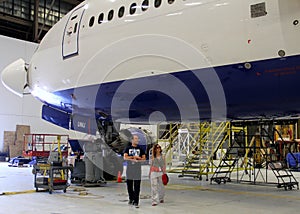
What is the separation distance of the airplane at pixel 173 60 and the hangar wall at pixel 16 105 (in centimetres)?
1378

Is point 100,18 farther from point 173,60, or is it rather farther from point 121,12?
point 173,60

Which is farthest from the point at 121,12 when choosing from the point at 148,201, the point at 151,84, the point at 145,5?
the point at 148,201

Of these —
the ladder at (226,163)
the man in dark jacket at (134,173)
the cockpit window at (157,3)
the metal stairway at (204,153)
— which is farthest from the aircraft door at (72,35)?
the metal stairway at (204,153)

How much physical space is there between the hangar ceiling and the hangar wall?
2.10 m

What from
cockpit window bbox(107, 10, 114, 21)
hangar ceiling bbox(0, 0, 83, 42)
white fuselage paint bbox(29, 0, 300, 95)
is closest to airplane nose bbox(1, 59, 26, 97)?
white fuselage paint bbox(29, 0, 300, 95)

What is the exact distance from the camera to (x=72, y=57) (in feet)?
31.2

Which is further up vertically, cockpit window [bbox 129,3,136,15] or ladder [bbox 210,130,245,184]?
cockpit window [bbox 129,3,136,15]

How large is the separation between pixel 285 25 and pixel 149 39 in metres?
2.63

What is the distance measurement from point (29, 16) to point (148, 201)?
2397cm

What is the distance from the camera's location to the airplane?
19.7 feet

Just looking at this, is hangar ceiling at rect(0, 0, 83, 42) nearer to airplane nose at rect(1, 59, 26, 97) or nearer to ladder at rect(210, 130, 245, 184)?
airplane nose at rect(1, 59, 26, 97)

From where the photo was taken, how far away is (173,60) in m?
7.07

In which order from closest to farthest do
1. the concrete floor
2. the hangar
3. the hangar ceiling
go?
the hangar, the concrete floor, the hangar ceiling

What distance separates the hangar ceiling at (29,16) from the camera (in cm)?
2703
